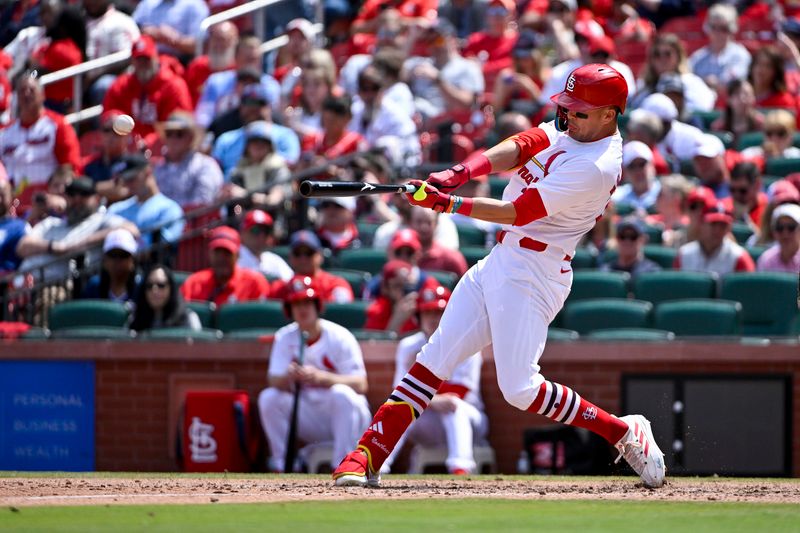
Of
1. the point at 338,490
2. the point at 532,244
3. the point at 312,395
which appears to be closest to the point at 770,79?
the point at 312,395

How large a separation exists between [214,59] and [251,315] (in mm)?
5024

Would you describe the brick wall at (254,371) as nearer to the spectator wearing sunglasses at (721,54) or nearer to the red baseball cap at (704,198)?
the red baseball cap at (704,198)

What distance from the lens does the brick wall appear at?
9.52 m

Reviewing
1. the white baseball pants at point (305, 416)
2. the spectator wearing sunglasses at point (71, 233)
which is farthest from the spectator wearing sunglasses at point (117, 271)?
the white baseball pants at point (305, 416)

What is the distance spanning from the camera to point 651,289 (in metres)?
10.3

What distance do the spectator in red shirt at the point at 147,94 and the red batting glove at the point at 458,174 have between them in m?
8.03

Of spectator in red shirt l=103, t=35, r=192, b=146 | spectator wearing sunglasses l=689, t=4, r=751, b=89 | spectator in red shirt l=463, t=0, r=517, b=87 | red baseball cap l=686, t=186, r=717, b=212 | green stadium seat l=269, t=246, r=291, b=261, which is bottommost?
green stadium seat l=269, t=246, r=291, b=261

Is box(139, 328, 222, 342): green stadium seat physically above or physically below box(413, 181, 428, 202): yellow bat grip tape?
below

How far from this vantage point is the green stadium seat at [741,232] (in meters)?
11.2

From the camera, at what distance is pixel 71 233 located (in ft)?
38.7

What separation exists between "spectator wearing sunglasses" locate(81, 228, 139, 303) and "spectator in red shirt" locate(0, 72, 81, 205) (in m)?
2.05

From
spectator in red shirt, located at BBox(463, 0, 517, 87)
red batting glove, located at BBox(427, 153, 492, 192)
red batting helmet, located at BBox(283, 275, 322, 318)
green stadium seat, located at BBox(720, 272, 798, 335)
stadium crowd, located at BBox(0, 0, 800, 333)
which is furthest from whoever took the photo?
spectator in red shirt, located at BBox(463, 0, 517, 87)

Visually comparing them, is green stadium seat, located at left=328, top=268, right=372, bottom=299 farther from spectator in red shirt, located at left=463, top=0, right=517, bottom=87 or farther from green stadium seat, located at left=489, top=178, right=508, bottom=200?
spectator in red shirt, located at left=463, top=0, right=517, bottom=87

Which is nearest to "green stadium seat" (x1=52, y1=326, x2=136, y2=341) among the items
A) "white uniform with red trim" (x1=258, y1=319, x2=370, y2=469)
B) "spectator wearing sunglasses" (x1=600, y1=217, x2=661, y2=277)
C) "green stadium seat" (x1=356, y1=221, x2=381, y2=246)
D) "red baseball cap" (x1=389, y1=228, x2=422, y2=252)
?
"white uniform with red trim" (x1=258, y1=319, x2=370, y2=469)
